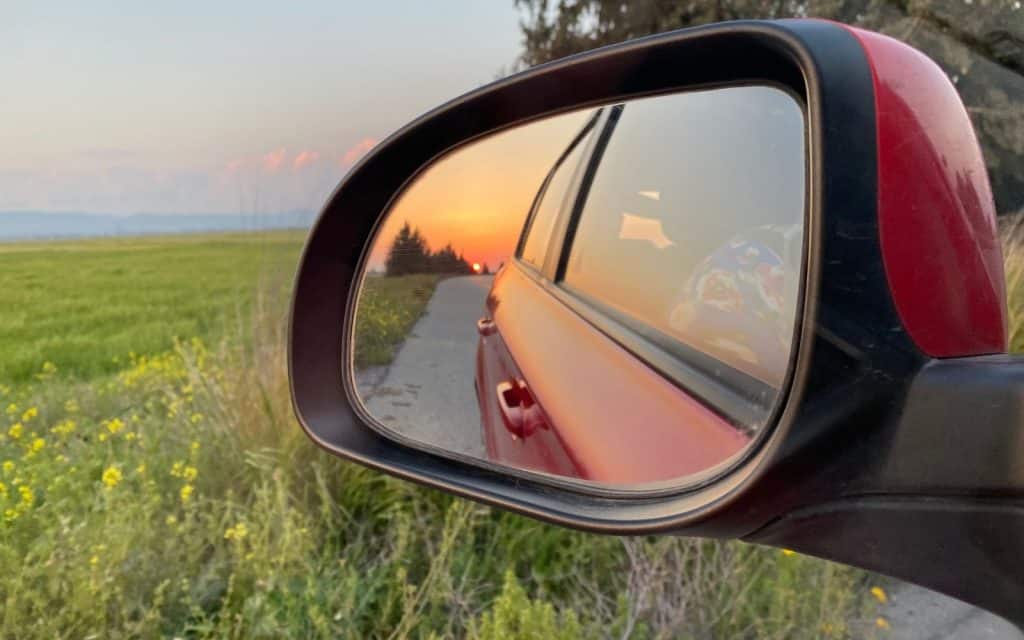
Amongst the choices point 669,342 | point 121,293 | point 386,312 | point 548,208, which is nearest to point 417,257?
point 386,312

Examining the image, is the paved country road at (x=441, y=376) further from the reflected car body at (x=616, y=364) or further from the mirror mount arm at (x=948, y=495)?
the mirror mount arm at (x=948, y=495)

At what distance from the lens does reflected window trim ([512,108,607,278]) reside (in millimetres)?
1442

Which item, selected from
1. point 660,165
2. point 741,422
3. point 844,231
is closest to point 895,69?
point 844,231

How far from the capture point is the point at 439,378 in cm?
154

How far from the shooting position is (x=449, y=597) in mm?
2320

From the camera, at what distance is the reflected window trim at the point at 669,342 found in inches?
34.2

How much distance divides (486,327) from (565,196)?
36 centimetres

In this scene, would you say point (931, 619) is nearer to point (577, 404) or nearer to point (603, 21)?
point (577, 404)

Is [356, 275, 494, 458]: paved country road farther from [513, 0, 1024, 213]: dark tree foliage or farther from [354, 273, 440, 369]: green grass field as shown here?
[513, 0, 1024, 213]: dark tree foliage

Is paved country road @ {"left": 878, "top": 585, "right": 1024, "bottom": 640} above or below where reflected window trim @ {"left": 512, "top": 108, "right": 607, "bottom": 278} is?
A: below

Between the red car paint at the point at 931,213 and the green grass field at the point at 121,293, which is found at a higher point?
the red car paint at the point at 931,213

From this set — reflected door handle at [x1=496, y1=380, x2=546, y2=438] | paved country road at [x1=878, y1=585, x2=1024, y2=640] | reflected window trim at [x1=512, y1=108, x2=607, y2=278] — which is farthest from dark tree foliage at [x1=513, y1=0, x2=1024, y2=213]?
paved country road at [x1=878, y1=585, x2=1024, y2=640]

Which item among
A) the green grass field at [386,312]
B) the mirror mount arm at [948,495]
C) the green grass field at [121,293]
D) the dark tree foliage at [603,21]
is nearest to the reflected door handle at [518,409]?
the green grass field at [386,312]

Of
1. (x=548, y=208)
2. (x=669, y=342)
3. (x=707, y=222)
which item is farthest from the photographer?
(x=548, y=208)
